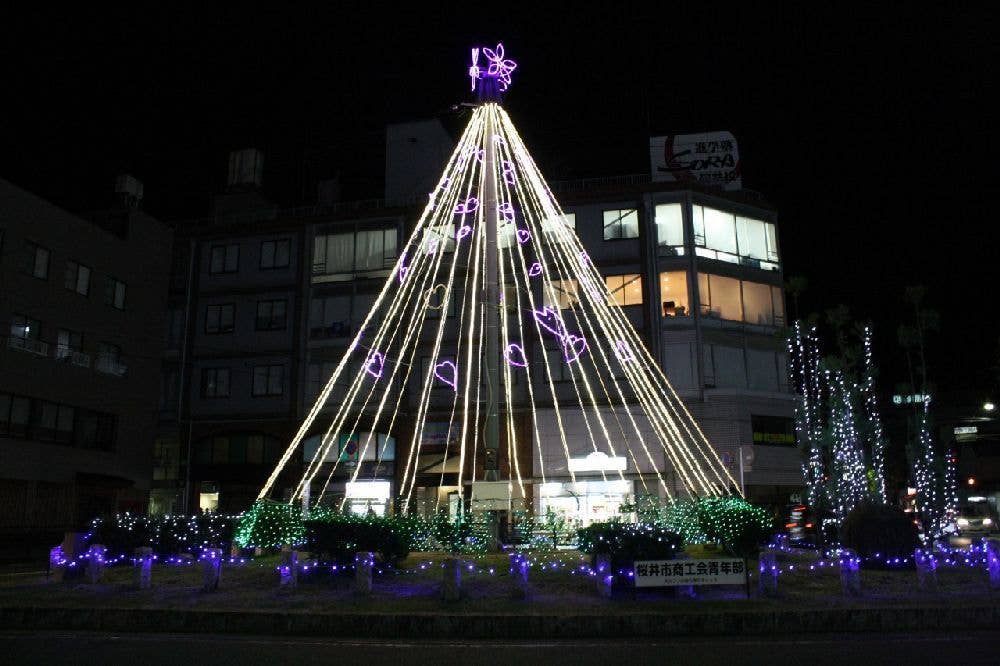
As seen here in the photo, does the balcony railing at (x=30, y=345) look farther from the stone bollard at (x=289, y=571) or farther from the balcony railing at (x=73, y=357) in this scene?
the stone bollard at (x=289, y=571)

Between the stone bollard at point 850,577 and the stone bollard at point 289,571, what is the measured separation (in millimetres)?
10152

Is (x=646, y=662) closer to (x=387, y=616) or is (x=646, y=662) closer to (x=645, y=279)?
(x=387, y=616)

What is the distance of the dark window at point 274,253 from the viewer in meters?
42.8

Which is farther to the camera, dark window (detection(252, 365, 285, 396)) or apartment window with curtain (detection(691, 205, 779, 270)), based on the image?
dark window (detection(252, 365, 285, 396))

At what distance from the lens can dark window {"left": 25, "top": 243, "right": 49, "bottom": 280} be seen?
107ft

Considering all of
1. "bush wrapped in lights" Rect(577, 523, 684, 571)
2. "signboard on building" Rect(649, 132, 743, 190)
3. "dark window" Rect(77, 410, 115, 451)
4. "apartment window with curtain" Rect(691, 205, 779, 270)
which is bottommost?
"bush wrapped in lights" Rect(577, 523, 684, 571)

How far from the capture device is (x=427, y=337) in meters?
39.9

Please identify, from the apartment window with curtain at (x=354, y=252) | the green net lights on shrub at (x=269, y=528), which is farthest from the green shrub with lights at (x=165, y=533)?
the apartment window with curtain at (x=354, y=252)

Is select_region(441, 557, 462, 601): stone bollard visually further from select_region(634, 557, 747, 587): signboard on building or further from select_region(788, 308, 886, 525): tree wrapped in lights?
select_region(788, 308, 886, 525): tree wrapped in lights

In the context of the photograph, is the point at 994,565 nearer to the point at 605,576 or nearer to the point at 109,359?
the point at 605,576

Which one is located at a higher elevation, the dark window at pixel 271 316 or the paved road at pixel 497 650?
the dark window at pixel 271 316

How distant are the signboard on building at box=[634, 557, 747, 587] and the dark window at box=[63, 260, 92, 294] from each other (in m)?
30.0

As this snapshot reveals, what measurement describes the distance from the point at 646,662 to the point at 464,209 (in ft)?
52.7

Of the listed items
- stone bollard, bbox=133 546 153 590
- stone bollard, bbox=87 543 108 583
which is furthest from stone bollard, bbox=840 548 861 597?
stone bollard, bbox=87 543 108 583
